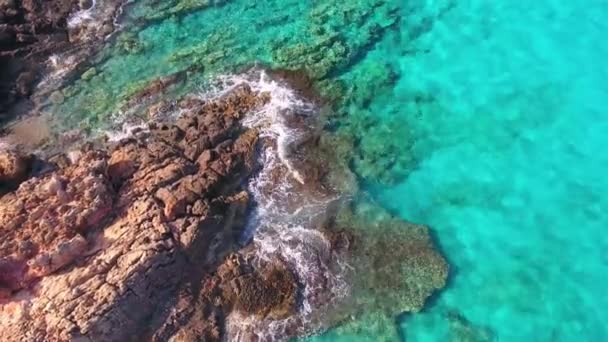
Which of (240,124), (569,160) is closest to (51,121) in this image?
(240,124)

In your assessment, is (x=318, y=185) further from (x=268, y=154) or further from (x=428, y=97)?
(x=428, y=97)

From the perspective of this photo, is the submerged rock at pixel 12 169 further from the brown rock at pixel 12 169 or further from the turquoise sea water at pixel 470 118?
the turquoise sea water at pixel 470 118

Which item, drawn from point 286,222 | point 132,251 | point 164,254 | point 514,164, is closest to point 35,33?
point 132,251

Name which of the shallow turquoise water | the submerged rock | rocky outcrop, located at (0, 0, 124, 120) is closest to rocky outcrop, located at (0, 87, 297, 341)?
the submerged rock

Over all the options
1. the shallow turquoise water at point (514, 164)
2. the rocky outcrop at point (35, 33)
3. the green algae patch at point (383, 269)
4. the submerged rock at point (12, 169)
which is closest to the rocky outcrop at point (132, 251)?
the submerged rock at point (12, 169)

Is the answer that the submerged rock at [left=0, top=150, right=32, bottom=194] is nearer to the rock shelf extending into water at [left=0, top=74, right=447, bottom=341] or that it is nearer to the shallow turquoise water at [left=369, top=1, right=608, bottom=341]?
the rock shelf extending into water at [left=0, top=74, right=447, bottom=341]
